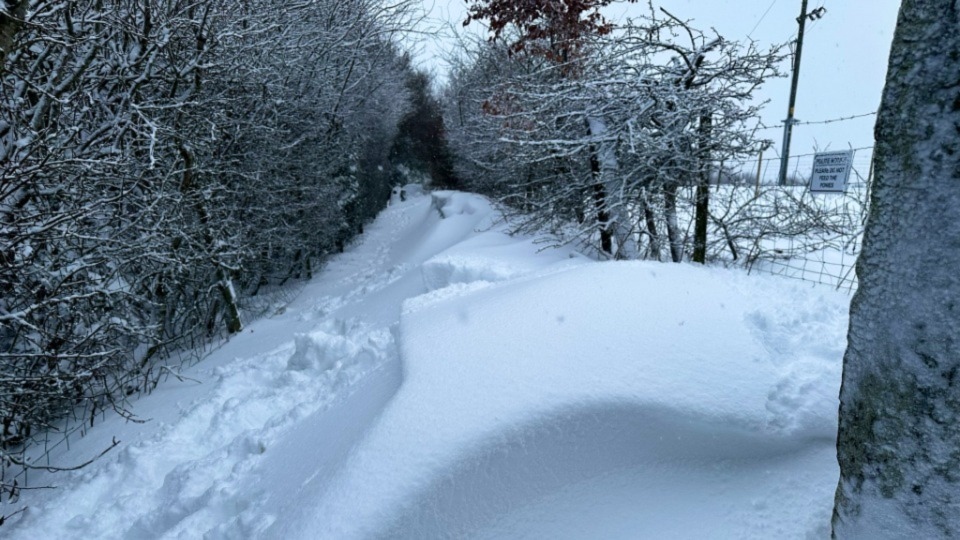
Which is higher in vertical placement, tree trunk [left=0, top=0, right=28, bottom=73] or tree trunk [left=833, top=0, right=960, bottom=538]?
tree trunk [left=0, top=0, right=28, bottom=73]

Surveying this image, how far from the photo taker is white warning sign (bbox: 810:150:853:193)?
5.11 metres

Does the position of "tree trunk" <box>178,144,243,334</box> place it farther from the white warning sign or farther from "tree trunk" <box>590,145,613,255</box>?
the white warning sign

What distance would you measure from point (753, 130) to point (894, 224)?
4.44 m

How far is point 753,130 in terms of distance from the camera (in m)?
5.41

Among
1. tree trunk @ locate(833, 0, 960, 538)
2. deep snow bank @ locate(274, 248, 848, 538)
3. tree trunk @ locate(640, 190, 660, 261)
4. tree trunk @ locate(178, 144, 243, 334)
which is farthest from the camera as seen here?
tree trunk @ locate(178, 144, 243, 334)

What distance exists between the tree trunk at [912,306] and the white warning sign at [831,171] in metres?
4.35

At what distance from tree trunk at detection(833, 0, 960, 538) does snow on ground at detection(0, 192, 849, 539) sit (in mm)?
530

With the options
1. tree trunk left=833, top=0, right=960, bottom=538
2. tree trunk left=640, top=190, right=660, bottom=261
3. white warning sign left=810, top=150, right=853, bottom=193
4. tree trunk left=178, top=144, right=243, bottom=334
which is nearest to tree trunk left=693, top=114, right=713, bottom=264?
tree trunk left=640, top=190, right=660, bottom=261

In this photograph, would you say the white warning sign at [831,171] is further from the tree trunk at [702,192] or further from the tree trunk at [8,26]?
the tree trunk at [8,26]

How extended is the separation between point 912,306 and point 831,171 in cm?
462

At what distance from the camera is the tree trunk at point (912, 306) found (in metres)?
1.43

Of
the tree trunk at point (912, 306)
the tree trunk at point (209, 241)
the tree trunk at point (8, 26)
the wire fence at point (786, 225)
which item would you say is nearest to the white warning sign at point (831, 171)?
the wire fence at point (786, 225)

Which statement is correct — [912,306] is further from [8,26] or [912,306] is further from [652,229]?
[652,229]

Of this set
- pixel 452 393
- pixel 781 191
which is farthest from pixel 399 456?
pixel 781 191
